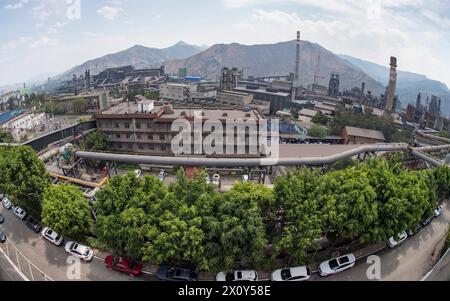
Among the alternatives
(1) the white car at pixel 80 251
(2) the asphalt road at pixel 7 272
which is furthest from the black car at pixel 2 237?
(1) the white car at pixel 80 251

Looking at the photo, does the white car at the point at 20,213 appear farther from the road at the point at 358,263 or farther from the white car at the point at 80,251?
the white car at the point at 80,251

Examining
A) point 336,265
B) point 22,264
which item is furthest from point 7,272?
point 336,265

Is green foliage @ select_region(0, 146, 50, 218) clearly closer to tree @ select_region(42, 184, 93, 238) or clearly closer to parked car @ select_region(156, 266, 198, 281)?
tree @ select_region(42, 184, 93, 238)

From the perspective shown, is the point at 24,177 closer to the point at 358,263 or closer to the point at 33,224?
the point at 33,224

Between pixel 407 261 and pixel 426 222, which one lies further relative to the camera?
pixel 426 222

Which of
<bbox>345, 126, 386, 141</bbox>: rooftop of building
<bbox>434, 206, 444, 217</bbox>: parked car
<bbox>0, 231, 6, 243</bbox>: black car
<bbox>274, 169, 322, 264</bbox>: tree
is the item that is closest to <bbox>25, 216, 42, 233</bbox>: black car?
<bbox>0, 231, 6, 243</bbox>: black car
